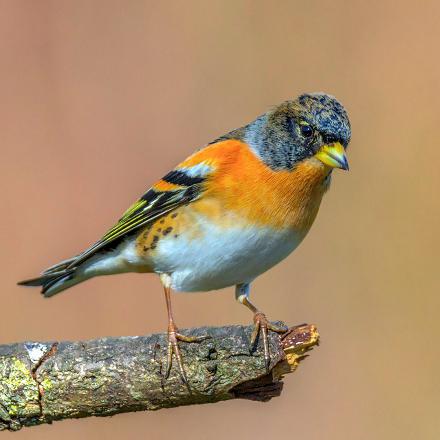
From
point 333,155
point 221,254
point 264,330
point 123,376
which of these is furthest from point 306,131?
point 123,376

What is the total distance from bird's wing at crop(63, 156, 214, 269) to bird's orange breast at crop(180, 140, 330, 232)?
2.1 inches

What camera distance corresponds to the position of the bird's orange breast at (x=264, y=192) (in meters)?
3.63

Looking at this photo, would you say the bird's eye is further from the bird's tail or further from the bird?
the bird's tail

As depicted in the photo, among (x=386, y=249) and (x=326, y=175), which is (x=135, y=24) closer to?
(x=386, y=249)

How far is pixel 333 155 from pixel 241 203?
407 millimetres

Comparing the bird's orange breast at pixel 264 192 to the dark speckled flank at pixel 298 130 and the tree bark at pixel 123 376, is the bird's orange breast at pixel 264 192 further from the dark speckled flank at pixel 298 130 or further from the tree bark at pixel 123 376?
the tree bark at pixel 123 376

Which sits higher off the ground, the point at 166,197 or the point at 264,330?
the point at 166,197

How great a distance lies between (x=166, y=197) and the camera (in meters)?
3.87

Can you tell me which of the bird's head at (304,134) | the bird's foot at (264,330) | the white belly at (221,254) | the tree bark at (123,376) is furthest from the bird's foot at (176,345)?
the bird's head at (304,134)

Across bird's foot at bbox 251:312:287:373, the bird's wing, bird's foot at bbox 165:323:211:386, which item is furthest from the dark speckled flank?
bird's foot at bbox 165:323:211:386

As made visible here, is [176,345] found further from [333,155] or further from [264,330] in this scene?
[333,155]

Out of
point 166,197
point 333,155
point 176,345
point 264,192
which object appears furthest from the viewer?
point 166,197

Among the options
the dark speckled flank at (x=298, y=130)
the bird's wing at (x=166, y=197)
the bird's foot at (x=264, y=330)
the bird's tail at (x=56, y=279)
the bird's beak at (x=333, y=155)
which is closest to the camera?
the bird's foot at (x=264, y=330)

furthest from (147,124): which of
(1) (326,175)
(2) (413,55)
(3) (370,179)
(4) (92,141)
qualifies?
(1) (326,175)
